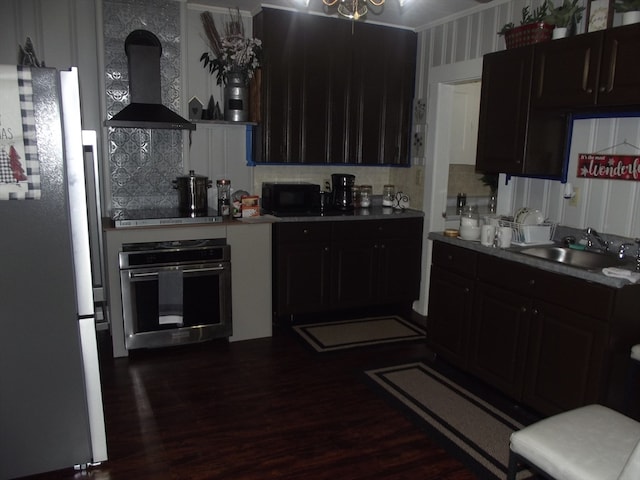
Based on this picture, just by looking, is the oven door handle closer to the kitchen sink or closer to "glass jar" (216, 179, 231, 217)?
"glass jar" (216, 179, 231, 217)

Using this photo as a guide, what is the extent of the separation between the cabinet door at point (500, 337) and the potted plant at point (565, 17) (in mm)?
1573

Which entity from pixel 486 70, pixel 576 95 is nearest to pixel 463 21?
pixel 486 70

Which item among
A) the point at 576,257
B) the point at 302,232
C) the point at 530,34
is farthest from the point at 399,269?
the point at 530,34

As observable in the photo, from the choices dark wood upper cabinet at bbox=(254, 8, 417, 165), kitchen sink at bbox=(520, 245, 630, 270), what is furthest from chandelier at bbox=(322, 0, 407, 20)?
dark wood upper cabinet at bbox=(254, 8, 417, 165)

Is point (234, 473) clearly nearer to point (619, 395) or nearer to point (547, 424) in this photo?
point (547, 424)

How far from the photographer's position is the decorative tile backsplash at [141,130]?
391 centimetres

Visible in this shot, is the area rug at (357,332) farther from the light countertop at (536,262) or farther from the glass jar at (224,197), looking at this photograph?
the glass jar at (224,197)

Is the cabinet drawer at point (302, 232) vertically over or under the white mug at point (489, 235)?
under

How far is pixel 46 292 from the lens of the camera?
221 cm

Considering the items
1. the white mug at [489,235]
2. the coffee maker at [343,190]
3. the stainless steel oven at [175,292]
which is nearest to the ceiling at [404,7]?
the coffee maker at [343,190]

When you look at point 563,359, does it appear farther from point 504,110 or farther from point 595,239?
point 504,110

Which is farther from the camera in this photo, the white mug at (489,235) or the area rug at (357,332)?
the area rug at (357,332)

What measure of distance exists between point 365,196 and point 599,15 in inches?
95.0

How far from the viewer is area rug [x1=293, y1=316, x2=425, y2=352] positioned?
→ 3.99m
